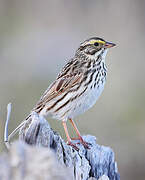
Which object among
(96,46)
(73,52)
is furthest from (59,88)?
(73,52)

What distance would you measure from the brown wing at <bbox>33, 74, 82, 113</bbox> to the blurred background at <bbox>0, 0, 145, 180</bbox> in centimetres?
296

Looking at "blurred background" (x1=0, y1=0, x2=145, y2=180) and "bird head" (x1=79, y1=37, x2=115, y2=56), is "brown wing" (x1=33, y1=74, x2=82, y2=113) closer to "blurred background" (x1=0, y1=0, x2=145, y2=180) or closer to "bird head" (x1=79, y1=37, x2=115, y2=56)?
"bird head" (x1=79, y1=37, x2=115, y2=56)

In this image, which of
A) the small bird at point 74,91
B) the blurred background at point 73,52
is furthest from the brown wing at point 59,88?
the blurred background at point 73,52

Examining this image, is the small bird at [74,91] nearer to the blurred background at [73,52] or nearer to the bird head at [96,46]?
the bird head at [96,46]

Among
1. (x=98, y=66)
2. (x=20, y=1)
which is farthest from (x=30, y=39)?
(x=98, y=66)

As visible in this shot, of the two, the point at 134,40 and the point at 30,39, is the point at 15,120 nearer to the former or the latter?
the point at 134,40

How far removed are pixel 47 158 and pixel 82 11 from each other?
12026 mm

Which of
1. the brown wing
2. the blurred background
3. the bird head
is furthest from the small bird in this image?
the blurred background

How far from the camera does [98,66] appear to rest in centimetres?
735

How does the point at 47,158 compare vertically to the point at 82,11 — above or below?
below

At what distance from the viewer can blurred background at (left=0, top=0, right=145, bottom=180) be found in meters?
10.7

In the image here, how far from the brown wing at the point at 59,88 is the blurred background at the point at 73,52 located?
296 centimetres

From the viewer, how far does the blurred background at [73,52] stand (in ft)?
35.1

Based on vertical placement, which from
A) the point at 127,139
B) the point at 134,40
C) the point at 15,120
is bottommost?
the point at 127,139
